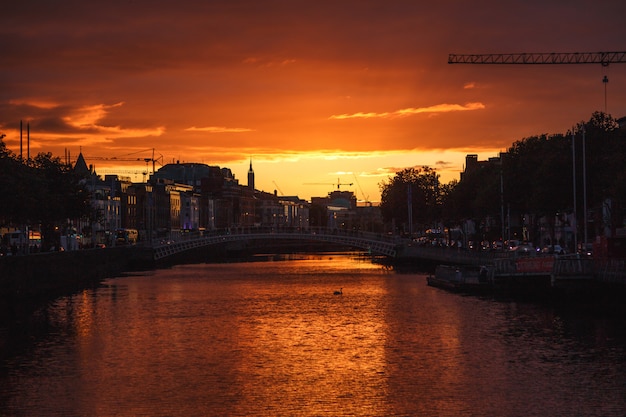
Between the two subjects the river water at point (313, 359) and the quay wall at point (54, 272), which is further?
the quay wall at point (54, 272)

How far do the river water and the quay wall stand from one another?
18.6 ft

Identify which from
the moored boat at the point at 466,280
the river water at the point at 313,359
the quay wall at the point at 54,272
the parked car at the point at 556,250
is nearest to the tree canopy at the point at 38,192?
the quay wall at the point at 54,272

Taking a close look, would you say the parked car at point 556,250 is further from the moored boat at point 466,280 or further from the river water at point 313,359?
the river water at point 313,359

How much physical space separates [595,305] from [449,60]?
11028 cm

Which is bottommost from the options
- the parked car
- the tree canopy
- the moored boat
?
the moored boat

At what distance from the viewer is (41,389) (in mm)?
53875

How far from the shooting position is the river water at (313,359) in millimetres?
50312

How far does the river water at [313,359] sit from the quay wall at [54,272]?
5.66 meters

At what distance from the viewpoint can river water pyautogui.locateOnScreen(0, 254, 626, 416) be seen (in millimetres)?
50312

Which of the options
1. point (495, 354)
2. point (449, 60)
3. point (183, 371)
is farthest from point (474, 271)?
point (449, 60)

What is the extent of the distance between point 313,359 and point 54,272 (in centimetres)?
6341

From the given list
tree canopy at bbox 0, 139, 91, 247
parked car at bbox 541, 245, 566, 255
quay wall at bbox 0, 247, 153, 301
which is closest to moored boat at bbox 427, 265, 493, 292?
parked car at bbox 541, 245, 566, 255

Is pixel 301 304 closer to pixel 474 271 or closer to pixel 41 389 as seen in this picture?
pixel 474 271

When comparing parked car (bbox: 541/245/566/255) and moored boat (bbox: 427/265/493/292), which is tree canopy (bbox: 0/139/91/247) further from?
parked car (bbox: 541/245/566/255)
